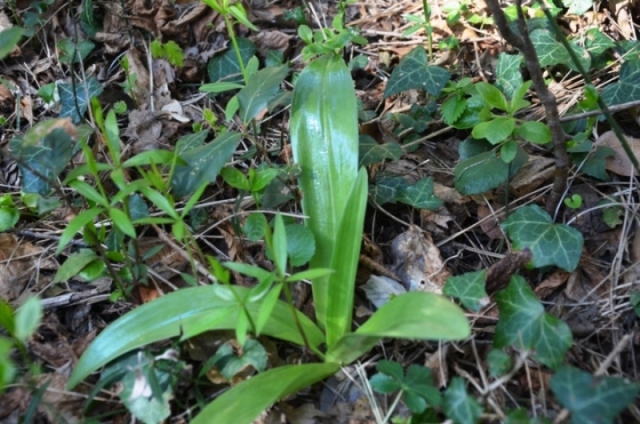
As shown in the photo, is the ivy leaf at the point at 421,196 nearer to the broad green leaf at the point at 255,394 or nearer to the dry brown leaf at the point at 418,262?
the dry brown leaf at the point at 418,262

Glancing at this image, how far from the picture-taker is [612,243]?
124cm

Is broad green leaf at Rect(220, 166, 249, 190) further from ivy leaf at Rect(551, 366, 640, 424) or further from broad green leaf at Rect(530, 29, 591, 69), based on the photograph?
broad green leaf at Rect(530, 29, 591, 69)

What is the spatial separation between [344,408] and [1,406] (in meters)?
0.64

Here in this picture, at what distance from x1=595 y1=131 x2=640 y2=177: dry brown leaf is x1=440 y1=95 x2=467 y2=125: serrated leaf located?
0.34 m

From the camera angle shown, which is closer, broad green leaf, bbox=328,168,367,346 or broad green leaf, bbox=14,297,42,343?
broad green leaf, bbox=14,297,42,343

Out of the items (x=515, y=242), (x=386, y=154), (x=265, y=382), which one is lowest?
(x=265, y=382)

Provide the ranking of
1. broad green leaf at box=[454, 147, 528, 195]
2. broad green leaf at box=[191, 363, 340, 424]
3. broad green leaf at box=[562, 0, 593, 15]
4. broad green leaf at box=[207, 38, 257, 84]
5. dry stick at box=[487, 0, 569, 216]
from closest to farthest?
broad green leaf at box=[191, 363, 340, 424] < dry stick at box=[487, 0, 569, 216] < broad green leaf at box=[454, 147, 528, 195] < broad green leaf at box=[562, 0, 593, 15] < broad green leaf at box=[207, 38, 257, 84]

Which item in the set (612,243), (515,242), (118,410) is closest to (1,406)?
(118,410)

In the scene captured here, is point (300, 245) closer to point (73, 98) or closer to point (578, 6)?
point (73, 98)

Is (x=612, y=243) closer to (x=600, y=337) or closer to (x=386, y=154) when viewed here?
(x=600, y=337)

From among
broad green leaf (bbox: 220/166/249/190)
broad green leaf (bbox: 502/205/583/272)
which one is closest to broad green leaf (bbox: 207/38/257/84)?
broad green leaf (bbox: 220/166/249/190)

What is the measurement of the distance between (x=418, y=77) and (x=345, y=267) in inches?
25.0

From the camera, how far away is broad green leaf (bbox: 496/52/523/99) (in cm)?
147

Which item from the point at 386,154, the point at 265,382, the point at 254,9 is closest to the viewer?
the point at 265,382
